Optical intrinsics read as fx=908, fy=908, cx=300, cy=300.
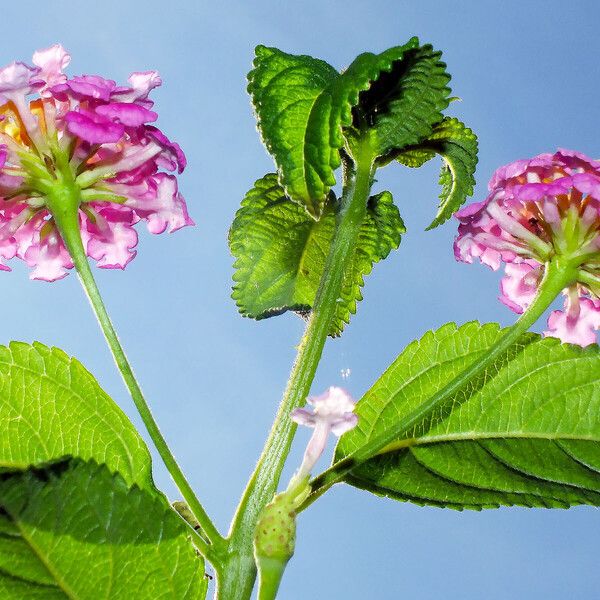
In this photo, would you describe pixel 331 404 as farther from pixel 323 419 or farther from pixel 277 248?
pixel 277 248

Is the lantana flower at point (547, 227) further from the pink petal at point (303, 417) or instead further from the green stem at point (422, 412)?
the pink petal at point (303, 417)

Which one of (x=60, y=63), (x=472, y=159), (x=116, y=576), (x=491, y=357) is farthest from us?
(x=472, y=159)

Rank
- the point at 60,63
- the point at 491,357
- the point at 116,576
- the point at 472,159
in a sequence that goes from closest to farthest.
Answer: the point at 116,576
the point at 491,357
the point at 60,63
the point at 472,159

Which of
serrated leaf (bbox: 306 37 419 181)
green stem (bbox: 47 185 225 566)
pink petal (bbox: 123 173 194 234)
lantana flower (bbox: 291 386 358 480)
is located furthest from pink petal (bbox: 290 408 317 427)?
pink petal (bbox: 123 173 194 234)

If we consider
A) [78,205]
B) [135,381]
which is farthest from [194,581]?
[78,205]

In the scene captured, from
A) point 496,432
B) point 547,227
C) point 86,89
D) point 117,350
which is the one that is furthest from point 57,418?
point 547,227

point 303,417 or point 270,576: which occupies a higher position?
point 303,417

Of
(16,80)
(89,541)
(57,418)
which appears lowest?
(89,541)

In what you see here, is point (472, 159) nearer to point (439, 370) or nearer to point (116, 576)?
point (439, 370)
